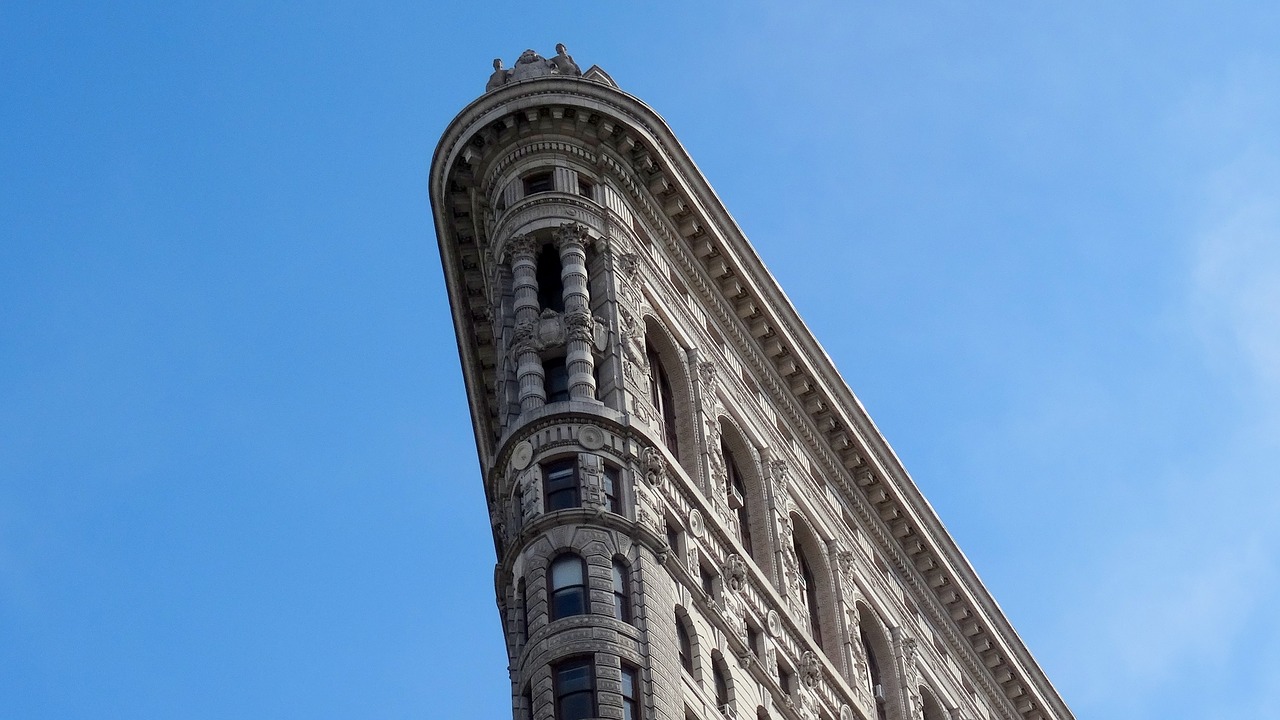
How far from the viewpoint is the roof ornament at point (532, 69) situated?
7125 centimetres

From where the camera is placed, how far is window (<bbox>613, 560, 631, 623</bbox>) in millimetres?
57031

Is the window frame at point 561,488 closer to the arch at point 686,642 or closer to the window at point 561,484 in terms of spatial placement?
the window at point 561,484

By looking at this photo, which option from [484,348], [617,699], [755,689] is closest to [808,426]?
[484,348]

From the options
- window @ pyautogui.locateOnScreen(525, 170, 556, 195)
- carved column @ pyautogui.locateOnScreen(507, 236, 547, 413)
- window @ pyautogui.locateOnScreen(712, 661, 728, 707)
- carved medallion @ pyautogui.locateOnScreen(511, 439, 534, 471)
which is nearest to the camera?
window @ pyautogui.locateOnScreen(712, 661, 728, 707)

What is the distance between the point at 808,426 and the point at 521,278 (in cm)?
1375

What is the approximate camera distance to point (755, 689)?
61.8 m

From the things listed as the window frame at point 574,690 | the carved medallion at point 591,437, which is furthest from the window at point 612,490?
the window frame at point 574,690

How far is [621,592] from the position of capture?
57.7 metres

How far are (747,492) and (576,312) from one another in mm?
9192

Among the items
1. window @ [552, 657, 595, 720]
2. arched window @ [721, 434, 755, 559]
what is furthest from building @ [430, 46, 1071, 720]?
arched window @ [721, 434, 755, 559]

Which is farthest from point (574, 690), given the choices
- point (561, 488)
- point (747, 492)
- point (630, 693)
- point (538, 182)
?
point (538, 182)

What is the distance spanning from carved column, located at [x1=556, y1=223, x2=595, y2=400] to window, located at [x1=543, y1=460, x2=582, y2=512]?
204cm

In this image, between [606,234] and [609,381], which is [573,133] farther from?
[609,381]

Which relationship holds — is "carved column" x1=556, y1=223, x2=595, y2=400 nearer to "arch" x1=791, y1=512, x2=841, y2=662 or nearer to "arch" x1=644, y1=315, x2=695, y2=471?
"arch" x1=644, y1=315, x2=695, y2=471
